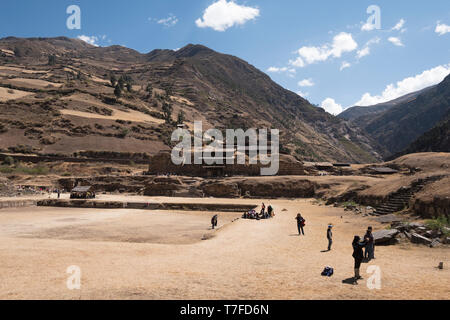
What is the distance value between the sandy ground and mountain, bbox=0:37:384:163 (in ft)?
184

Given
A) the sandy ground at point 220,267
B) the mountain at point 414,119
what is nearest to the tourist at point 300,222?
the sandy ground at point 220,267

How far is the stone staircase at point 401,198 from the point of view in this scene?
17.6 metres

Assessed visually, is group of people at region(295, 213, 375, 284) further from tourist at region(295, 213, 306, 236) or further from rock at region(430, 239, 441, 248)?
rock at region(430, 239, 441, 248)

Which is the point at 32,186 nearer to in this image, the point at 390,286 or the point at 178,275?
the point at 178,275

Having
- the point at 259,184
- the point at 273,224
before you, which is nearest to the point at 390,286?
the point at 273,224

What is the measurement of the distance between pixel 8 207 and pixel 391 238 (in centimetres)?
3350

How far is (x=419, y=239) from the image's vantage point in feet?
37.2

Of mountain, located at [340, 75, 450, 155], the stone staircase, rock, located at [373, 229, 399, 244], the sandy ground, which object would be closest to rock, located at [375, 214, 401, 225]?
the sandy ground

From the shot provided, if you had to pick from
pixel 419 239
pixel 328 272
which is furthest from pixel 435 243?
pixel 328 272

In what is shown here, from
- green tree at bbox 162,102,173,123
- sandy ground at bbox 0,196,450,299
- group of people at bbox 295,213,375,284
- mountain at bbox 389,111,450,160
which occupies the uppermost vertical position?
green tree at bbox 162,102,173,123

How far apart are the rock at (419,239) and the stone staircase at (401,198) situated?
21.2 ft

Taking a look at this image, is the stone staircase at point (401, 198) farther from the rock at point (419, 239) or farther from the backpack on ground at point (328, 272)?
the backpack on ground at point (328, 272)

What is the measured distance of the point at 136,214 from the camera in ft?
84.3

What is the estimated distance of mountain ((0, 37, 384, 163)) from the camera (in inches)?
2613
